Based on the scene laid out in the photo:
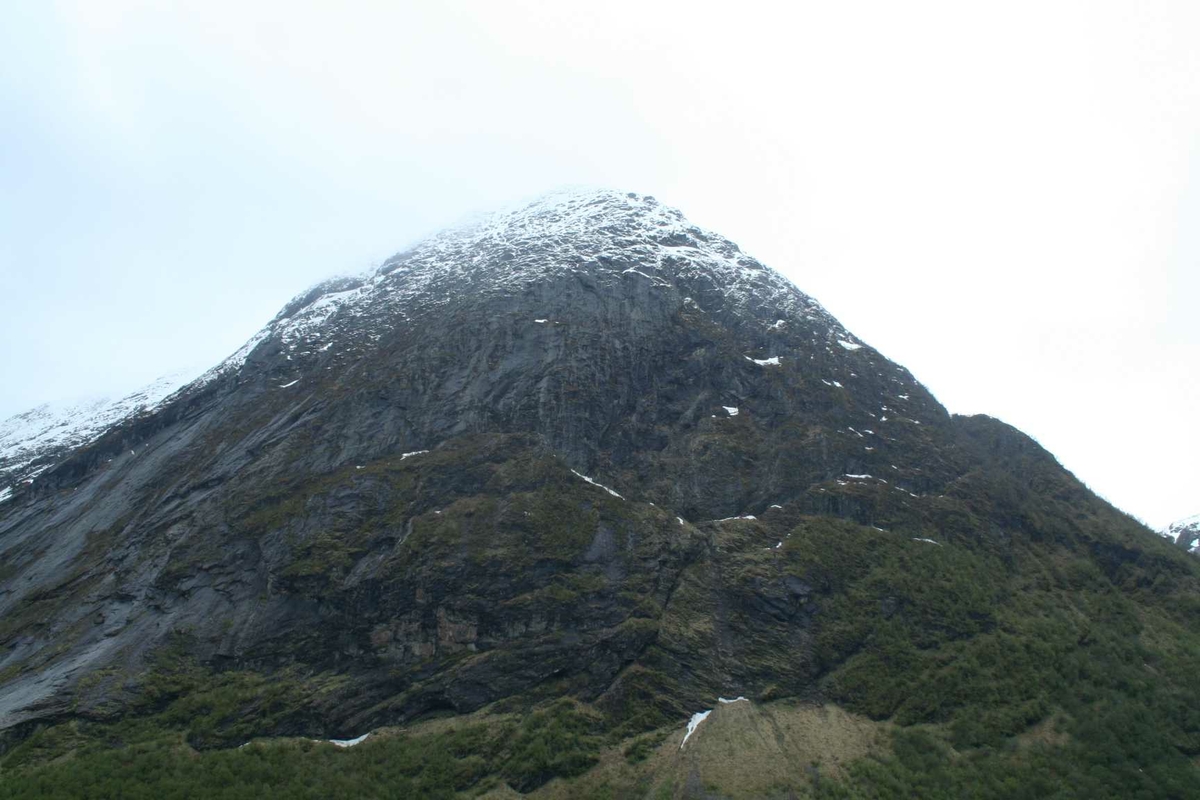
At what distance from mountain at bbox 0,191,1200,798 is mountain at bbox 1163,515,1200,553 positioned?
250ft

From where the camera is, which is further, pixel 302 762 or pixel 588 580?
pixel 588 580

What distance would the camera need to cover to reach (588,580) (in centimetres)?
5716

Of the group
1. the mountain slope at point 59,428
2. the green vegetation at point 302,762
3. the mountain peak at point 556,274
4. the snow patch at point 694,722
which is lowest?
the green vegetation at point 302,762

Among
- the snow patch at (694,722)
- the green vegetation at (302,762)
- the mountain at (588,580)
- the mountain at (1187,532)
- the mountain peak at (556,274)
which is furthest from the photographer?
the mountain at (1187,532)

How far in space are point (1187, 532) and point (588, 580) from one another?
13820 cm

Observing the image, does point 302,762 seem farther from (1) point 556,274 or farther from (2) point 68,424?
(2) point 68,424

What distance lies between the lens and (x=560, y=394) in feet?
240

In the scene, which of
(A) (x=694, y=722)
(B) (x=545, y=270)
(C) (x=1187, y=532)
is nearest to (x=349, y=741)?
(A) (x=694, y=722)

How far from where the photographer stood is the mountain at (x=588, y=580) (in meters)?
46.6

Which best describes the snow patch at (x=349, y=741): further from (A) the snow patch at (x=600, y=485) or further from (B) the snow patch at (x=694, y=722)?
(A) the snow patch at (x=600, y=485)

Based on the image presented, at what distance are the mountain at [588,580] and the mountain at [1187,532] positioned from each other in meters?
76.3

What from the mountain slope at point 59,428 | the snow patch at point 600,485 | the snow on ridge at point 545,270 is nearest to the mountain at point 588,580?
the snow patch at point 600,485

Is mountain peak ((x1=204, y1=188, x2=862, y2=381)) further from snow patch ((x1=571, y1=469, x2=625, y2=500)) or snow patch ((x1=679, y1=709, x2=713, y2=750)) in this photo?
snow patch ((x1=679, y1=709, x2=713, y2=750))

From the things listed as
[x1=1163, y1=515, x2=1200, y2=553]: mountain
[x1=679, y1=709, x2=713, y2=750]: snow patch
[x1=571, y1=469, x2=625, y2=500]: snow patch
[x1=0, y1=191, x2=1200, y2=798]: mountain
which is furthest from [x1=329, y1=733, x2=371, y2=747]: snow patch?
[x1=1163, y1=515, x2=1200, y2=553]: mountain
